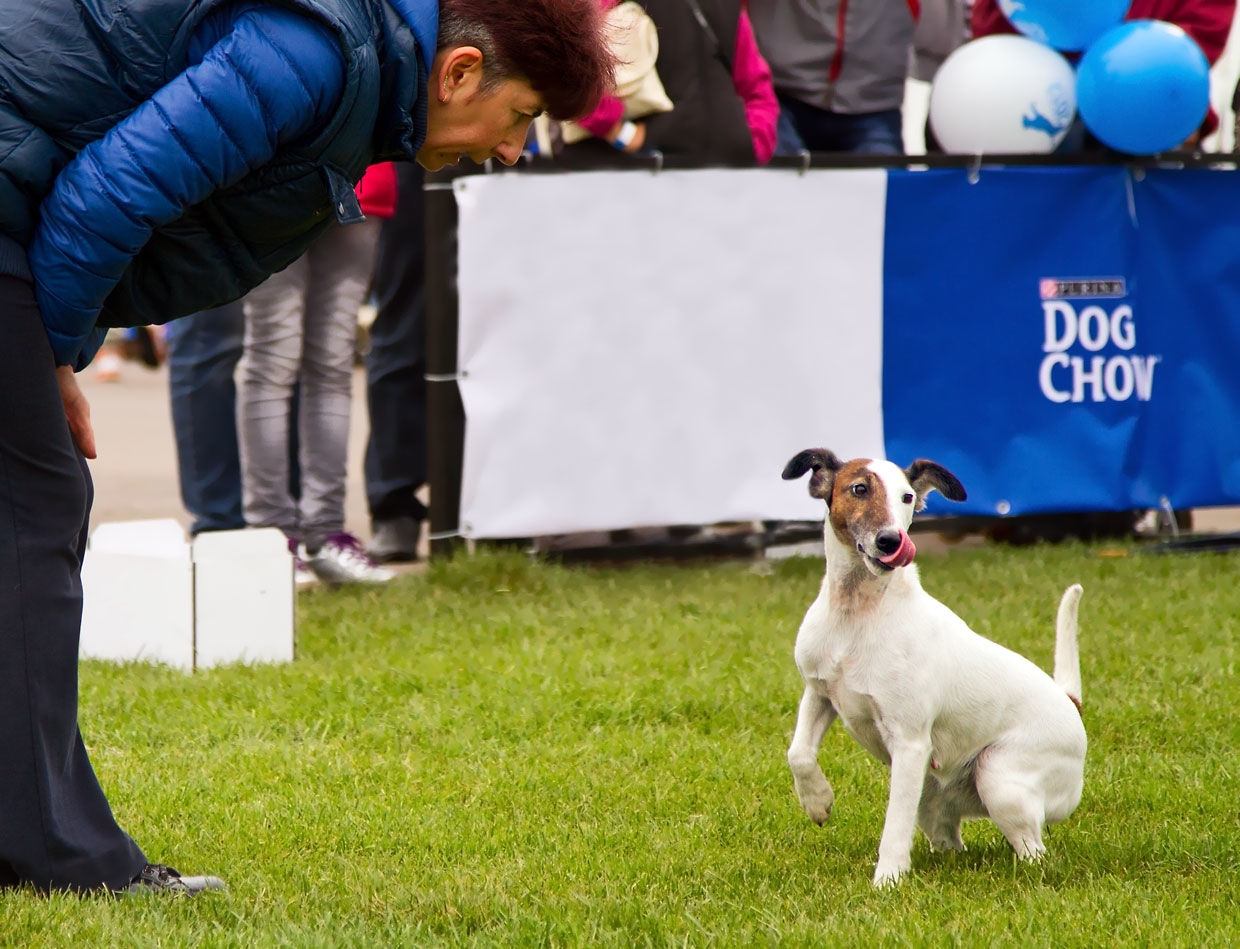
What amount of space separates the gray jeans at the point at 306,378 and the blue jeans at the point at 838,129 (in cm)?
206

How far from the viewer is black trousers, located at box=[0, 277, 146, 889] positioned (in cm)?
267

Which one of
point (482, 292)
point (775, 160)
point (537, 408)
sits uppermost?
point (775, 160)

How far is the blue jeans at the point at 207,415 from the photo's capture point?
607cm

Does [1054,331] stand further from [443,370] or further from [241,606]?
[241,606]

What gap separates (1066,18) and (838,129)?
1088 millimetres

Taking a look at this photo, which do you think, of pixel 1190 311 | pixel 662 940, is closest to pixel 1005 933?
pixel 662 940

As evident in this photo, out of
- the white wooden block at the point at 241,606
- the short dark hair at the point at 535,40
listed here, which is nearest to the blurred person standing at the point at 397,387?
the white wooden block at the point at 241,606

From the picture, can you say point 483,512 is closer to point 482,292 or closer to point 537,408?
point 537,408

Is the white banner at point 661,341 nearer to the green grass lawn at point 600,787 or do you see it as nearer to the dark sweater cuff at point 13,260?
the green grass lawn at point 600,787

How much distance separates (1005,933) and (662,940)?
60cm

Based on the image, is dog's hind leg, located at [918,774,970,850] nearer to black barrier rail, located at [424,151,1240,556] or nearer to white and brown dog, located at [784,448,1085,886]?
white and brown dog, located at [784,448,1085,886]

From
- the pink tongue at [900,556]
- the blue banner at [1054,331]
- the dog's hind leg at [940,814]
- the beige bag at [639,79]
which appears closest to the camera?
the pink tongue at [900,556]

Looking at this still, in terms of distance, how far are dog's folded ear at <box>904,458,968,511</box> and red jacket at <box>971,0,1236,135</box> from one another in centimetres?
457

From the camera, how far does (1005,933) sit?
2801 mm
